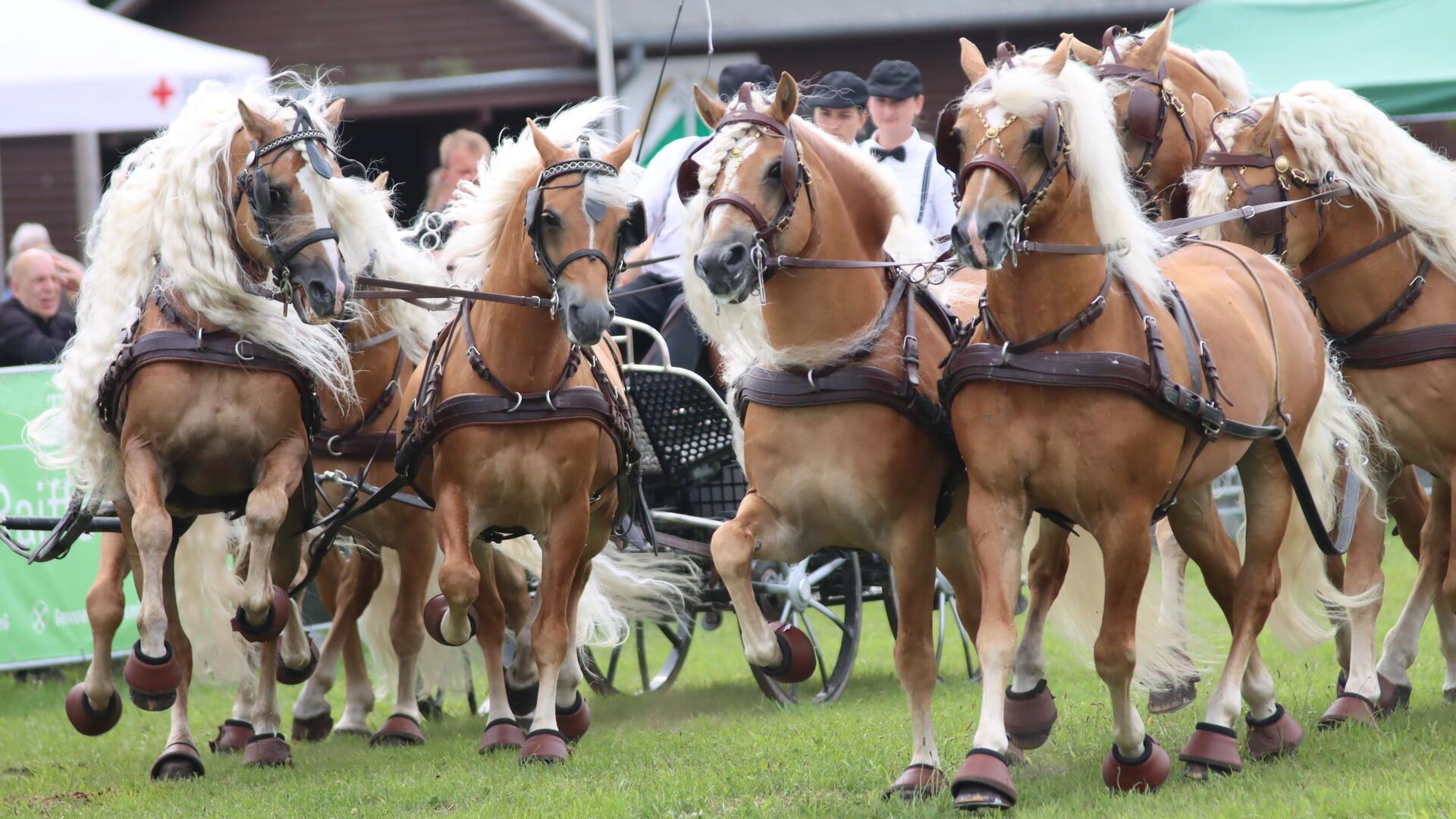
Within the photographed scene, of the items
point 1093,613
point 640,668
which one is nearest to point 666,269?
point 640,668

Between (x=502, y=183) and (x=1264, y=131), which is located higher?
(x=1264, y=131)

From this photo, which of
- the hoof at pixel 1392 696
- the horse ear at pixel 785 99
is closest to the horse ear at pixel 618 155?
the horse ear at pixel 785 99

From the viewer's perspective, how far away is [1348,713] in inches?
220

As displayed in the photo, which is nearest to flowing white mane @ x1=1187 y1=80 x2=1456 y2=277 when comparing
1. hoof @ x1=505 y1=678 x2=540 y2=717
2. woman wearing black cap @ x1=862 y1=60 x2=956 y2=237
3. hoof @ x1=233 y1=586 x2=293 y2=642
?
woman wearing black cap @ x1=862 y1=60 x2=956 y2=237

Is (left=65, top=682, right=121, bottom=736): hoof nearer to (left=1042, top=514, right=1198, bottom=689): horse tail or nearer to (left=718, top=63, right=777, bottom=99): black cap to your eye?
(left=1042, top=514, right=1198, bottom=689): horse tail

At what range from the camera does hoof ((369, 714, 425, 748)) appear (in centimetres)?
670

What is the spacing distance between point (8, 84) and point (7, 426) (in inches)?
95.8

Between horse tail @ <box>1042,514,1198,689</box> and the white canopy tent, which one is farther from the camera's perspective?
the white canopy tent

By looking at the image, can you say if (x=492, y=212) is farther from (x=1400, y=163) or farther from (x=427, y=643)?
(x=1400, y=163)

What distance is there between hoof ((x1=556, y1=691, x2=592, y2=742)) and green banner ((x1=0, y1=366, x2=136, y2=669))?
11.0 ft

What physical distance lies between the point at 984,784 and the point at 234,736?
12.0ft

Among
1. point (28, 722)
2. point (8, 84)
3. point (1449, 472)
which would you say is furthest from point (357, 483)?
point (8, 84)

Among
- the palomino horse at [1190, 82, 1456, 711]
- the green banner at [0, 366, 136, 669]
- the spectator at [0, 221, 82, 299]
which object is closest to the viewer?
the palomino horse at [1190, 82, 1456, 711]

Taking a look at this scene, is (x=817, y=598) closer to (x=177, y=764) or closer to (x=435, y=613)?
(x=435, y=613)
